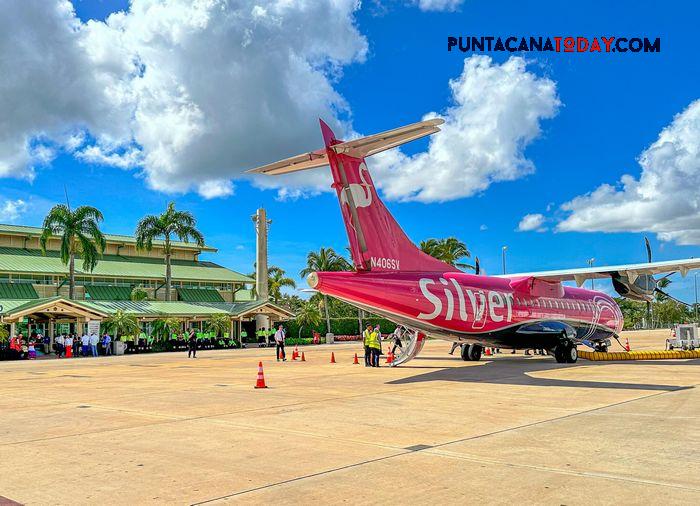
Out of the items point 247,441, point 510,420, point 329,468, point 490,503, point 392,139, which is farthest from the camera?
point 392,139

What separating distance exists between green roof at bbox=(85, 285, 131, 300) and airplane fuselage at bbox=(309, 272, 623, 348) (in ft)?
121

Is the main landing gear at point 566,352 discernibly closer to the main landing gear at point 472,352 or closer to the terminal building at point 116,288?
the main landing gear at point 472,352

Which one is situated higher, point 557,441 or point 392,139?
point 392,139

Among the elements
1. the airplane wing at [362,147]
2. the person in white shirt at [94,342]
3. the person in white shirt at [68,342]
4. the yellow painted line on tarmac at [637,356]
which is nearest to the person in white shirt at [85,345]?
the person in white shirt at [94,342]

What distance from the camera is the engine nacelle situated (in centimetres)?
2280

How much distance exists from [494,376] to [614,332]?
1395cm

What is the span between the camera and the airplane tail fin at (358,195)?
Result: 16.8 metres

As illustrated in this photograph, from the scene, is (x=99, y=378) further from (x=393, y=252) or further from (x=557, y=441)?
(x=557, y=441)

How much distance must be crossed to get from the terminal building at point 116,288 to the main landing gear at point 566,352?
27986 millimetres

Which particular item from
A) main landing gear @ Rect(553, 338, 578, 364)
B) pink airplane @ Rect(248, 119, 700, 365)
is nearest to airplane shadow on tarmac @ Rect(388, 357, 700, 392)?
main landing gear @ Rect(553, 338, 578, 364)

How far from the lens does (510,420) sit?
10242 mm

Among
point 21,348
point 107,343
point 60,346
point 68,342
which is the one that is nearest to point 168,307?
point 107,343

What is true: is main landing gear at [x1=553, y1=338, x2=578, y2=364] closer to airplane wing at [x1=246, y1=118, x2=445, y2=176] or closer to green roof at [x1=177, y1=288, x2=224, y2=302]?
airplane wing at [x1=246, y1=118, x2=445, y2=176]

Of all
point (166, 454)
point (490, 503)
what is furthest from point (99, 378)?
point (490, 503)
